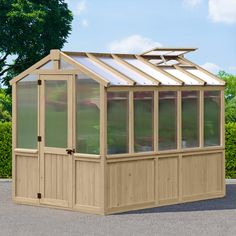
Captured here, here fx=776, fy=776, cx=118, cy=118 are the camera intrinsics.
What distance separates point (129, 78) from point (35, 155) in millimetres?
2357

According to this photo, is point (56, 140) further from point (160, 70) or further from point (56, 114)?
point (160, 70)

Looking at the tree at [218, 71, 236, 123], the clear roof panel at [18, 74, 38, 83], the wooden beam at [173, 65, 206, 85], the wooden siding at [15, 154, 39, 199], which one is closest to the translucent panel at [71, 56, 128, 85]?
the clear roof panel at [18, 74, 38, 83]

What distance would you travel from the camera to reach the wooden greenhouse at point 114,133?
44.7 feet

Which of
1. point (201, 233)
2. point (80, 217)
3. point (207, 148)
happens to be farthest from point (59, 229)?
point (207, 148)

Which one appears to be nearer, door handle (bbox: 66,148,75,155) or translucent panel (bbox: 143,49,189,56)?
door handle (bbox: 66,148,75,155)

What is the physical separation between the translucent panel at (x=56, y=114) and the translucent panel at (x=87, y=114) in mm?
336

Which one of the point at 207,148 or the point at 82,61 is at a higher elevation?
the point at 82,61

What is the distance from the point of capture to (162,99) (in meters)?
14.5

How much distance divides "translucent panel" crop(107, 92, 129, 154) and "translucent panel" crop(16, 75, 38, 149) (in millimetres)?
1795

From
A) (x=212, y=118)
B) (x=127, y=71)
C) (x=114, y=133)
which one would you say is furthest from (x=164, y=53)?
(x=114, y=133)

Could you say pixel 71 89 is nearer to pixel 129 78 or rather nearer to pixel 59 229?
pixel 129 78

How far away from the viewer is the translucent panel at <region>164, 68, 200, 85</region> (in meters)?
15.2

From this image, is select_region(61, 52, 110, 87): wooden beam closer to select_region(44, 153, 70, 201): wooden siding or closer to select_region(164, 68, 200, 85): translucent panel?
select_region(44, 153, 70, 201): wooden siding

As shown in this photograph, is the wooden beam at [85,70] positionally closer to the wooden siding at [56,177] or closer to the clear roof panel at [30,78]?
the clear roof panel at [30,78]
